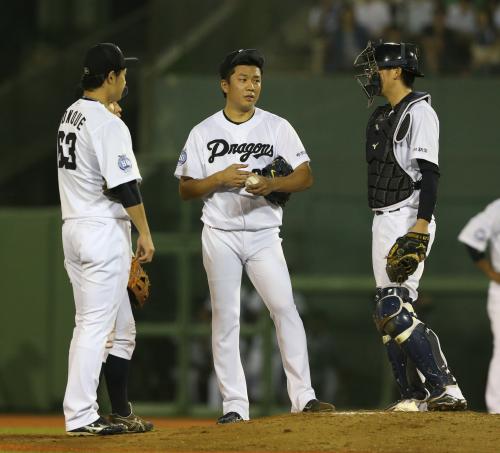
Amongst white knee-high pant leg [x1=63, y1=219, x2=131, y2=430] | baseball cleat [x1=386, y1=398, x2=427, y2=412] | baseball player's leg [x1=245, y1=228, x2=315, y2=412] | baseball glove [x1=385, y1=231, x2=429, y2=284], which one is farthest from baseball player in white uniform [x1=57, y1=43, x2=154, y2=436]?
baseball cleat [x1=386, y1=398, x2=427, y2=412]

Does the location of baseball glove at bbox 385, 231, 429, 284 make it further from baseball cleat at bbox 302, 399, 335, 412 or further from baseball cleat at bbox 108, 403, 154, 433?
baseball cleat at bbox 108, 403, 154, 433

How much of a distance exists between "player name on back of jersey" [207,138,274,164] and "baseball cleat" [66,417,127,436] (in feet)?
5.60

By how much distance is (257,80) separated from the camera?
278 inches

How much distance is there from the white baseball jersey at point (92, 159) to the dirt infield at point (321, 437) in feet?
4.11

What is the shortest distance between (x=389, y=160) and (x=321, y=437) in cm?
175

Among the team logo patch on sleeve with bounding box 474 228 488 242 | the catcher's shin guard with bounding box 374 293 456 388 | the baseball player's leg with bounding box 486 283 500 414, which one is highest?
the team logo patch on sleeve with bounding box 474 228 488 242

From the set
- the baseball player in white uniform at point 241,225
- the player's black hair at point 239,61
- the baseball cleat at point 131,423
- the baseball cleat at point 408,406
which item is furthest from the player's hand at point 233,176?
the baseball cleat at point 408,406

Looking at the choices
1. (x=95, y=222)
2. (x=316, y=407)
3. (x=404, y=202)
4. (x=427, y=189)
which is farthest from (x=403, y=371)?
(x=95, y=222)

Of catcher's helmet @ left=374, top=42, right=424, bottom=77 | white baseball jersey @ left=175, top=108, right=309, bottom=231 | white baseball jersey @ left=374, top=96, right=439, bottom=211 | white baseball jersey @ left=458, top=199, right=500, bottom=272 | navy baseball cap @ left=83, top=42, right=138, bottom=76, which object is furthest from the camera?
white baseball jersey @ left=458, top=199, right=500, bottom=272

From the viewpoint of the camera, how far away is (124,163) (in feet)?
20.7

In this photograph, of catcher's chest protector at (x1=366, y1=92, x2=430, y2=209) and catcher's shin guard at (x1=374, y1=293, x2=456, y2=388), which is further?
catcher's chest protector at (x1=366, y1=92, x2=430, y2=209)

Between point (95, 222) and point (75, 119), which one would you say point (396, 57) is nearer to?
point (75, 119)

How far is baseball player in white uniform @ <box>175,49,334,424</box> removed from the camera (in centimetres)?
694

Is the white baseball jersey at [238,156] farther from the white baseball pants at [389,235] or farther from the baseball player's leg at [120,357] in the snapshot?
the baseball player's leg at [120,357]
